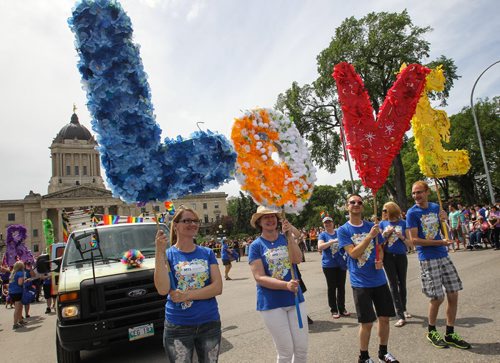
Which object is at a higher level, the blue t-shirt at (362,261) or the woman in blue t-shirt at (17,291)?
the blue t-shirt at (362,261)

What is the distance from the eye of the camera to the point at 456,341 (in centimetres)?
448

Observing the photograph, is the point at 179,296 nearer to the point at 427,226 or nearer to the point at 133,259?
the point at 133,259

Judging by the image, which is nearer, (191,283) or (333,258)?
(191,283)

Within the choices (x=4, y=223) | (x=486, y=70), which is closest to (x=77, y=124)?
(x=4, y=223)

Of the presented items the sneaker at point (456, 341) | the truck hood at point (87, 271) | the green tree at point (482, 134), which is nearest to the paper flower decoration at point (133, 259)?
the truck hood at point (87, 271)

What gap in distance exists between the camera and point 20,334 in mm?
9797

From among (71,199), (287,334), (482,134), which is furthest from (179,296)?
(71,199)

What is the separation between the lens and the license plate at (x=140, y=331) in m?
5.04

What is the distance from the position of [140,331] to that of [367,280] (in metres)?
3.10

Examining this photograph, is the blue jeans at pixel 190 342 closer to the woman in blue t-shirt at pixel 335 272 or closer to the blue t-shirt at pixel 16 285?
the woman in blue t-shirt at pixel 335 272

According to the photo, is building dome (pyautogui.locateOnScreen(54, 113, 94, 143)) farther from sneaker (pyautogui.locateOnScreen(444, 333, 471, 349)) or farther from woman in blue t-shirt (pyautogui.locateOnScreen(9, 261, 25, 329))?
sneaker (pyautogui.locateOnScreen(444, 333, 471, 349))

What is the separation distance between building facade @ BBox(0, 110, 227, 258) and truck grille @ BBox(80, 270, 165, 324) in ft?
243

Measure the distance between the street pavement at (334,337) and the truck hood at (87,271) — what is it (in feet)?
4.61

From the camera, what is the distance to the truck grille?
5035 mm
